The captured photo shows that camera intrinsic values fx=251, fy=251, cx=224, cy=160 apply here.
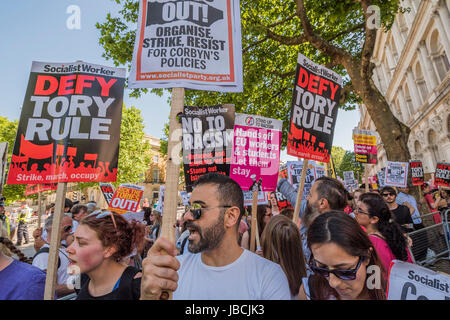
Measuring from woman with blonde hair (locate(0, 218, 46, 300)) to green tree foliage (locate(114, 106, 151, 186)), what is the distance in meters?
29.4

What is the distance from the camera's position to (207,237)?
67.3 inches

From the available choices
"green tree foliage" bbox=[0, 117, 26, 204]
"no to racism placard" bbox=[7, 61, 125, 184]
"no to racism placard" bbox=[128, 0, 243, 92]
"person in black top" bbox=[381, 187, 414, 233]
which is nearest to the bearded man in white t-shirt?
"no to racism placard" bbox=[128, 0, 243, 92]

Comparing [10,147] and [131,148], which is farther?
[131,148]

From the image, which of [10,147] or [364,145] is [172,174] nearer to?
[364,145]

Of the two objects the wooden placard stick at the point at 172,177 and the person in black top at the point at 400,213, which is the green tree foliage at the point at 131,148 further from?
the wooden placard stick at the point at 172,177

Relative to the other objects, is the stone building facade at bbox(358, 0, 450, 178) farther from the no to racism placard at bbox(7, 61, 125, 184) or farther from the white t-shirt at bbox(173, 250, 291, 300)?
the no to racism placard at bbox(7, 61, 125, 184)

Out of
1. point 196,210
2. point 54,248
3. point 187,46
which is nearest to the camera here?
point 196,210

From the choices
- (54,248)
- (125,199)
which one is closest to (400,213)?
(54,248)

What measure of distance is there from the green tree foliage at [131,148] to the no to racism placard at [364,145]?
26.4 metres

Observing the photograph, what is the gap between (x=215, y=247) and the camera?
5.74ft

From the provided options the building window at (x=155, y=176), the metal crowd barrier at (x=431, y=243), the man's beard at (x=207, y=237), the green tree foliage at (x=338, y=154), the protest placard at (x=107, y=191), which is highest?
the green tree foliage at (x=338, y=154)

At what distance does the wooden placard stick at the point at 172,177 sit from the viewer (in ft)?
4.03

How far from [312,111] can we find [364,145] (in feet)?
21.5

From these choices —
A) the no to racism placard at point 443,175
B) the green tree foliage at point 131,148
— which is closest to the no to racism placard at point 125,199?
the no to racism placard at point 443,175
